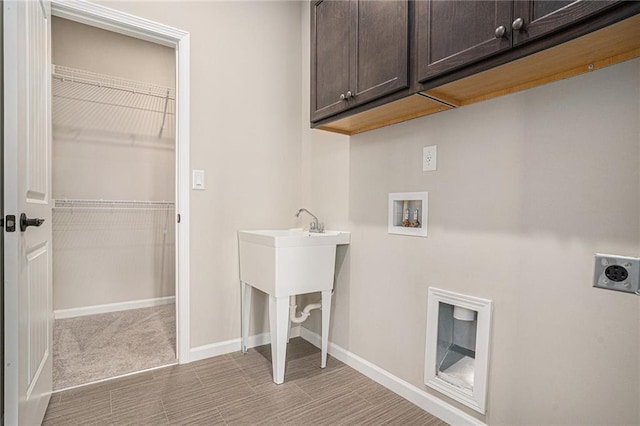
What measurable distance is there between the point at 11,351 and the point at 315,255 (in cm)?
136

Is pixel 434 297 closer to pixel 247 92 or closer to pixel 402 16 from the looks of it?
pixel 402 16

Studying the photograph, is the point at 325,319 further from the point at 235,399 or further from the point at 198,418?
the point at 198,418

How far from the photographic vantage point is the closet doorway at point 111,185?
3.04 metres

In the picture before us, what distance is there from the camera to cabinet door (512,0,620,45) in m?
0.91

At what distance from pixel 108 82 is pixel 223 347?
2.67m

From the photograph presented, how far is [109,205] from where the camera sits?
10.8ft

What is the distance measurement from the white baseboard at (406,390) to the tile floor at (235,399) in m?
0.03

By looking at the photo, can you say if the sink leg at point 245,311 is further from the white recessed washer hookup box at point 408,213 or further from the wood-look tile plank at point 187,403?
the white recessed washer hookup box at point 408,213

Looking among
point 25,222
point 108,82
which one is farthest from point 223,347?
point 108,82

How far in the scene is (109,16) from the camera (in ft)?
6.35

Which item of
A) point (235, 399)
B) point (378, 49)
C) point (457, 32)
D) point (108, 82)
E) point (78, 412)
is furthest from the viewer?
point (108, 82)

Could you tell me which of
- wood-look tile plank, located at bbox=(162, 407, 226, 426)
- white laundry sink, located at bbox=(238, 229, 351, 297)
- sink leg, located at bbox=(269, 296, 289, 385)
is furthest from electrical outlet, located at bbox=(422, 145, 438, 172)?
wood-look tile plank, located at bbox=(162, 407, 226, 426)

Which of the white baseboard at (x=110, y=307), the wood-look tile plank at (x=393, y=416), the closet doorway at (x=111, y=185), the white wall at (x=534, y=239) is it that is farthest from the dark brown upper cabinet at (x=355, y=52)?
the white baseboard at (x=110, y=307)

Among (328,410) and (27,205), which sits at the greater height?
(27,205)
